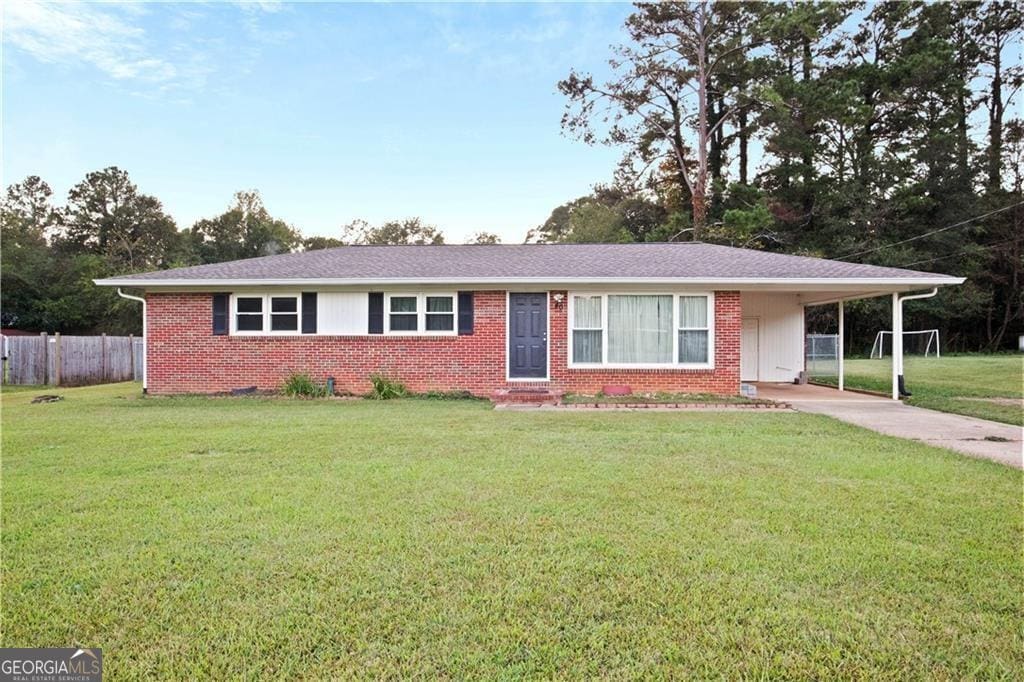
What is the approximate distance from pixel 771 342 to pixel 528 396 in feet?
25.1

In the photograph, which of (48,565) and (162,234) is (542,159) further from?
(162,234)

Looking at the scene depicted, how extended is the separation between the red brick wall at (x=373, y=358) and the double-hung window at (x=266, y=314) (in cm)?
20

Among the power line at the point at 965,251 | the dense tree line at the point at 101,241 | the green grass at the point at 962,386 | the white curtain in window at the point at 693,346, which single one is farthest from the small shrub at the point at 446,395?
the power line at the point at 965,251

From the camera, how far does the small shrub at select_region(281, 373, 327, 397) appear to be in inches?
468

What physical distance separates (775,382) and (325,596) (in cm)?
1451

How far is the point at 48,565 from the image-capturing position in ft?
10.4

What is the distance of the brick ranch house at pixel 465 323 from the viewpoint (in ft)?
38.7

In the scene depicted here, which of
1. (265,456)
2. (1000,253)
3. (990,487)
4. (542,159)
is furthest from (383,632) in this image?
(1000,253)

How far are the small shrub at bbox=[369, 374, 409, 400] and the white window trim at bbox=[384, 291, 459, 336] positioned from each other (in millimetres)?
949

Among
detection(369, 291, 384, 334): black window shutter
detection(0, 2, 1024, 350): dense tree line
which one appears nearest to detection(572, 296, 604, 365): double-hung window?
detection(369, 291, 384, 334): black window shutter

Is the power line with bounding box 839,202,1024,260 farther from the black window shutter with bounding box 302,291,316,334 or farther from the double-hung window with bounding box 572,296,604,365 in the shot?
the black window shutter with bounding box 302,291,316,334

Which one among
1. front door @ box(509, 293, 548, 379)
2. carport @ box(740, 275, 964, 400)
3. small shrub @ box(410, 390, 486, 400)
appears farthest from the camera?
carport @ box(740, 275, 964, 400)

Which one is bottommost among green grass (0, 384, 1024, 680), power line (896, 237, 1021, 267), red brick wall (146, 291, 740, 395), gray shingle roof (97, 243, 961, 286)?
green grass (0, 384, 1024, 680)

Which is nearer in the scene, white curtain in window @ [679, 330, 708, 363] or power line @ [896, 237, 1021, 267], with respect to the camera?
white curtain in window @ [679, 330, 708, 363]
